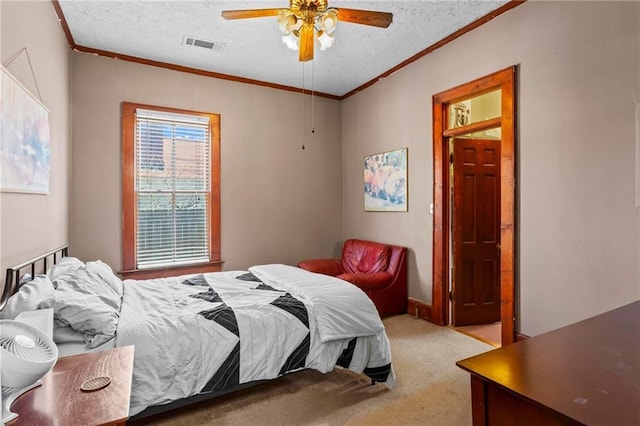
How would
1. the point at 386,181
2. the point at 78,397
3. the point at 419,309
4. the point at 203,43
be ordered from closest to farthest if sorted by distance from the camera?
the point at 78,397 < the point at 203,43 < the point at 419,309 < the point at 386,181

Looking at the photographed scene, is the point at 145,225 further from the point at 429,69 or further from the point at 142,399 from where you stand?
the point at 429,69

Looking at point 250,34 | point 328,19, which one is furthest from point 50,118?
point 328,19

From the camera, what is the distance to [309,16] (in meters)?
2.38

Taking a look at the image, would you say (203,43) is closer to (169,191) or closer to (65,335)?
(169,191)

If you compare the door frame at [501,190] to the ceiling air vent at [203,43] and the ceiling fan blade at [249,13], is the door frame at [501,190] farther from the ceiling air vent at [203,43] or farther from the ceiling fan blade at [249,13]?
the ceiling air vent at [203,43]

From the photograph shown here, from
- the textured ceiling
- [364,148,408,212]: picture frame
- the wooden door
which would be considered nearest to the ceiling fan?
the textured ceiling

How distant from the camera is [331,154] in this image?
17.3 feet

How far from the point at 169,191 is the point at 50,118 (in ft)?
5.03

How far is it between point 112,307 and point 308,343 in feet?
4.13

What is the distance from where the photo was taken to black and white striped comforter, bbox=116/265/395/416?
188cm

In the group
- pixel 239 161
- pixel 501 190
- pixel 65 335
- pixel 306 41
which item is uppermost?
pixel 306 41

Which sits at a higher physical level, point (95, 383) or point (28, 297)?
point (28, 297)

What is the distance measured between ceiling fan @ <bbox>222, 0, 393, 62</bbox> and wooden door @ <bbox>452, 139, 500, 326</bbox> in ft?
6.15

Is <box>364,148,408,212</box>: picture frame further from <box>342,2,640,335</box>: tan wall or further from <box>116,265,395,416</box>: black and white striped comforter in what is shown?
<box>116,265,395,416</box>: black and white striped comforter
